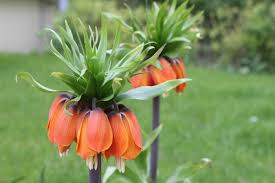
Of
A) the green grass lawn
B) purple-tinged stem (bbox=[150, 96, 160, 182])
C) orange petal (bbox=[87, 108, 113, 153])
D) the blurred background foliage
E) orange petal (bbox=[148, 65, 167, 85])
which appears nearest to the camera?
orange petal (bbox=[87, 108, 113, 153])

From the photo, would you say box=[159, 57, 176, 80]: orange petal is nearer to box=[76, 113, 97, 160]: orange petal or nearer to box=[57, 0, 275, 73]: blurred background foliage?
box=[76, 113, 97, 160]: orange petal

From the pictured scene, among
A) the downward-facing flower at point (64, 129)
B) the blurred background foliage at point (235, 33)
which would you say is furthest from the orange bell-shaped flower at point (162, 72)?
the blurred background foliage at point (235, 33)

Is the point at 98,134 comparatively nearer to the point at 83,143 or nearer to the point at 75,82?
the point at 83,143

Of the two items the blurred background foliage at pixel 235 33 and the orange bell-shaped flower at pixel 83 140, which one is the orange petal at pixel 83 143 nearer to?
the orange bell-shaped flower at pixel 83 140

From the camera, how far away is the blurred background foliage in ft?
25.8

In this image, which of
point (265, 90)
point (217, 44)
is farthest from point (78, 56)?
point (217, 44)

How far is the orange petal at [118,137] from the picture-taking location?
1.01 meters

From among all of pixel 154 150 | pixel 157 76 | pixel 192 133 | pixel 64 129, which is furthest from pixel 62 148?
pixel 192 133

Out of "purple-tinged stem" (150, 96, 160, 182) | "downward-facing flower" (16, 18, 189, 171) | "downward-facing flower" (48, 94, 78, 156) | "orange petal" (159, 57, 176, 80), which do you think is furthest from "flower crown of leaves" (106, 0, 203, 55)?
"downward-facing flower" (48, 94, 78, 156)

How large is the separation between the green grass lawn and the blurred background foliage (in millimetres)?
1989

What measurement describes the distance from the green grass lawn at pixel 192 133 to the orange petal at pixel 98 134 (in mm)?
1942

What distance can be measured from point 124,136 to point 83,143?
2.9 inches

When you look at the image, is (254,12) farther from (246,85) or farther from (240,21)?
(246,85)

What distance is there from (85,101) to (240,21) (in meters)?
8.17
